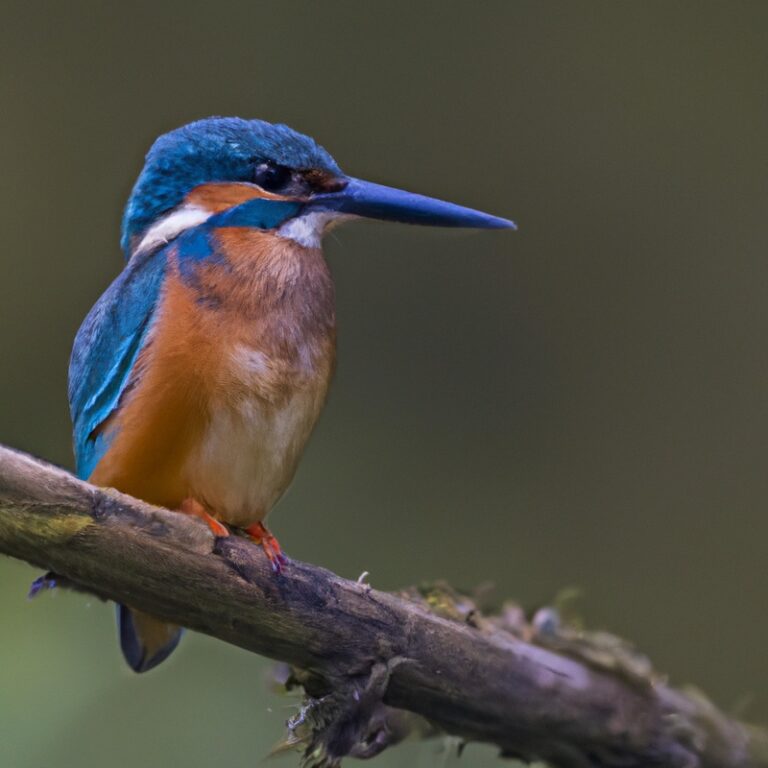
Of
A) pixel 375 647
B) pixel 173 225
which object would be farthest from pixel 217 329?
pixel 375 647

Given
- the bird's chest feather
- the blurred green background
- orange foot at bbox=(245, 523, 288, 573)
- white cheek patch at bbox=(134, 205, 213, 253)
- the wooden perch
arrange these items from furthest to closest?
the blurred green background
white cheek patch at bbox=(134, 205, 213, 253)
the bird's chest feather
orange foot at bbox=(245, 523, 288, 573)
the wooden perch

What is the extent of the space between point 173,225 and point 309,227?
0.84 feet

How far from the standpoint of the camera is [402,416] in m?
4.02

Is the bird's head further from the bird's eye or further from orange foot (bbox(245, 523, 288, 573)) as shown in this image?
orange foot (bbox(245, 523, 288, 573))

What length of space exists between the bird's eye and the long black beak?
65mm

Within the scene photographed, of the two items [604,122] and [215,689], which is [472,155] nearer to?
[604,122]

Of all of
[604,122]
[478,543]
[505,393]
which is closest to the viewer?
[478,543]

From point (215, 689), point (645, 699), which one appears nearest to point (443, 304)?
point (215, 689)

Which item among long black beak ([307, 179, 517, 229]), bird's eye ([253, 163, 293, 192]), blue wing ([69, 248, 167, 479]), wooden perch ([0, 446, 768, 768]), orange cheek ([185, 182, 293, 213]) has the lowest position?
wooden perch ([0, 446, 768, 768])

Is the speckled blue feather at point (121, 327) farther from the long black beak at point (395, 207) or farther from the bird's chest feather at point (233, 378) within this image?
the long black beak at point (395, 207)

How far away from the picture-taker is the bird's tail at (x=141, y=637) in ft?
8.55

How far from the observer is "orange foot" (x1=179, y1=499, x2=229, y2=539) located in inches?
84.1

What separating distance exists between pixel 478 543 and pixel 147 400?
169 centimetres

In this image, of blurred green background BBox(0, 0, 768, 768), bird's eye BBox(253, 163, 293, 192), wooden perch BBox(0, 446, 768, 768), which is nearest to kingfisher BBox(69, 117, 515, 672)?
bird's eye BBox(253, 163, 293, 192)
